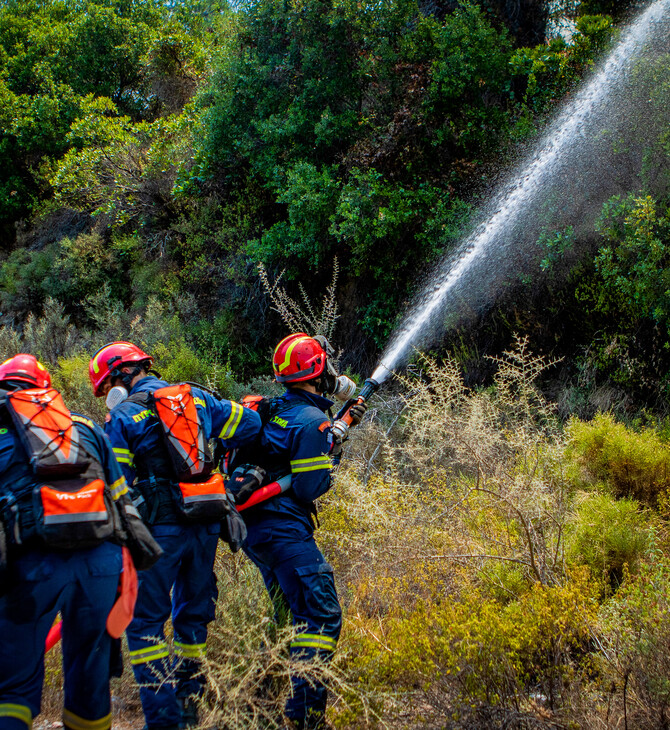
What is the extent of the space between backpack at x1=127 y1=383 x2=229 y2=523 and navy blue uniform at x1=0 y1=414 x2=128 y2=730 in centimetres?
38

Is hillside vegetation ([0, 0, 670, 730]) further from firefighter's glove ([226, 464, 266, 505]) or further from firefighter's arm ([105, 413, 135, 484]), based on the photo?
firefighter's arm ([105, 413, 135, 484])

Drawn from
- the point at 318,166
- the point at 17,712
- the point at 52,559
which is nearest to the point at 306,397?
the point at 52,559

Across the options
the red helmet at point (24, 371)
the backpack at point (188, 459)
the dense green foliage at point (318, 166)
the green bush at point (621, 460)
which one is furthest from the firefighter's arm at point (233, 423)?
the dense green foliage at point (318, 166)

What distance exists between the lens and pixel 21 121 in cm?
1538

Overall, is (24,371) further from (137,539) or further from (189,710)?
(189,710)

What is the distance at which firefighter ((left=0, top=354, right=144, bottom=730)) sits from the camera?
2.50 metres

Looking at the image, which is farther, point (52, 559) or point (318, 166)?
point (318, 166)

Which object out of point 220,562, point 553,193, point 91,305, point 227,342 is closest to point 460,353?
point 553,193

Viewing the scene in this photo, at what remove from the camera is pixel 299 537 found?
3365mm

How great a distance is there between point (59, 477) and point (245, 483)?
101 centimetres

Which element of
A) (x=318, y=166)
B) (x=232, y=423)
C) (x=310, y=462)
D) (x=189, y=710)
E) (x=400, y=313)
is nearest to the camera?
(x=189, y=710)

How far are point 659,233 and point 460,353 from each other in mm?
2694

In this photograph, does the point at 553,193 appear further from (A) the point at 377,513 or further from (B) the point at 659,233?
(A) the point at 377,513

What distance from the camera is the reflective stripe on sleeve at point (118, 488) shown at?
2950 millimetres
